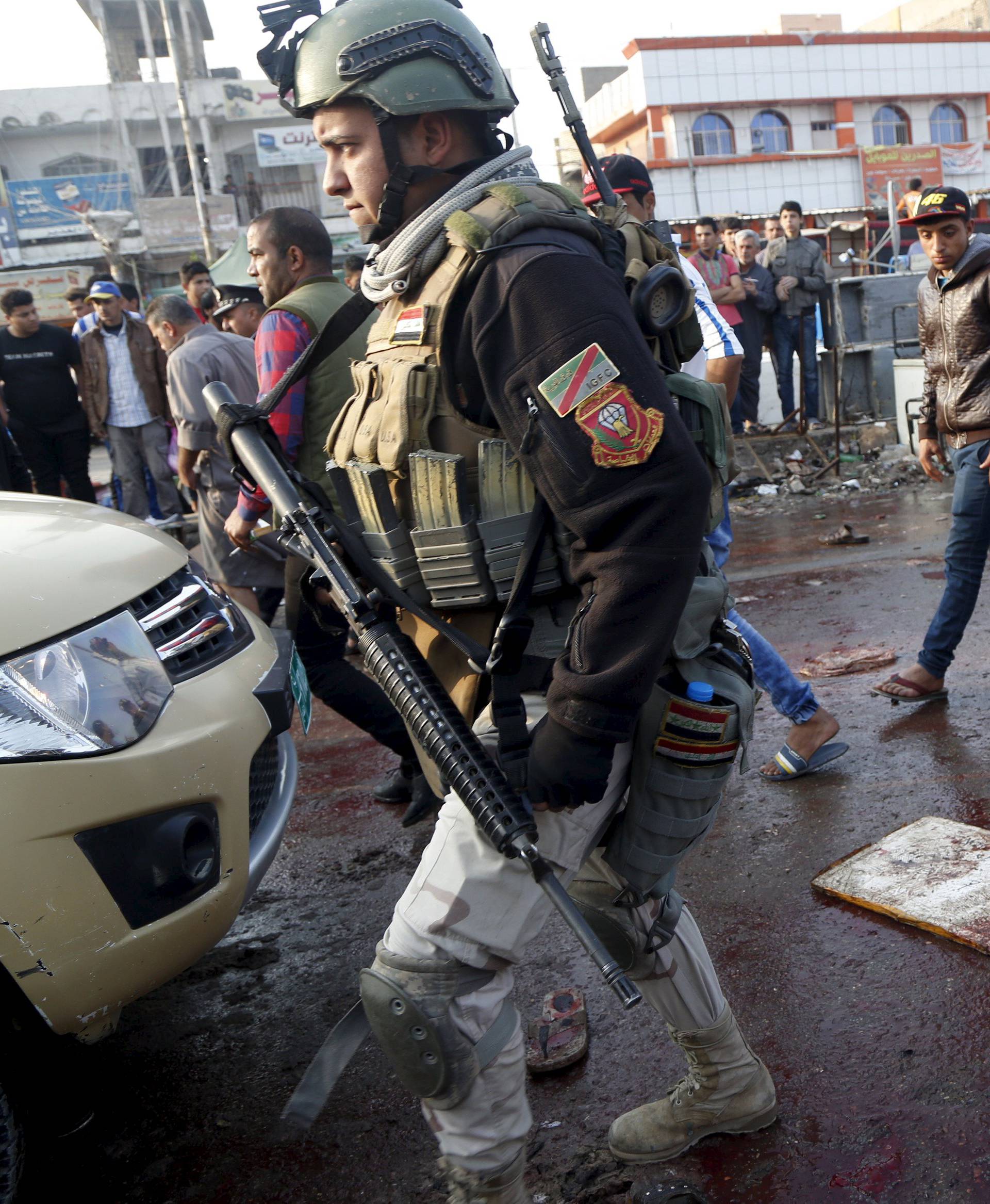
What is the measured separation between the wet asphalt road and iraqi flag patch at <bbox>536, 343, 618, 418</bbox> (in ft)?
5.02

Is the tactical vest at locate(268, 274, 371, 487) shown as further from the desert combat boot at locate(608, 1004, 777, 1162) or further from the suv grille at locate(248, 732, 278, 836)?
the desert combat boot at locate(608, 1004, 777, 1162)

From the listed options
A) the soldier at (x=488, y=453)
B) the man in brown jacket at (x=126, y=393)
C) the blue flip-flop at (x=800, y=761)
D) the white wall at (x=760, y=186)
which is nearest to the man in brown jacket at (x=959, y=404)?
the blue flip-flop at (x=800, y=761)

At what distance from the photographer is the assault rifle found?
1648 mm

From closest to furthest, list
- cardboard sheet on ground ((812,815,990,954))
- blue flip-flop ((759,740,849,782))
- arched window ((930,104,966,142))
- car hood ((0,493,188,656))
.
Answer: car hood ((0,493,188,656)) < cardboard sheet on ground ((812,815,990,954)) < blue flip-flop ((759,740,849,782)) < arched window ((930,104,966,142))

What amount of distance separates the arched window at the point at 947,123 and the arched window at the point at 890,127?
132 cm

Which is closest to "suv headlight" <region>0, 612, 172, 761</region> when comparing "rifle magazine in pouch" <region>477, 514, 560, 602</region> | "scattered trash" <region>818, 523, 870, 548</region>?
"rifle magazine in pouch" <region>477, 514, 560, 602</region>

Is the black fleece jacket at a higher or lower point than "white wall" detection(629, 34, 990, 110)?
lower

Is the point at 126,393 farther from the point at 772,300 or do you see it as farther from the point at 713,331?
the point at 713,331

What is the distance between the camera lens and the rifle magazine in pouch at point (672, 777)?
1.79m

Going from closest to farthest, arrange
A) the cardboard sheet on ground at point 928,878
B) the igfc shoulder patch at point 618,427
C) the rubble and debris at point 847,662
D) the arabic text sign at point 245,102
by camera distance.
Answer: the igfc shoulder patch at point 618,427, the cardboard sheet on ground at point 928,878, the rubble and debris at point 847,662, the arabic text sign at point 245,102

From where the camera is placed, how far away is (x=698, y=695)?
1791 millimetres

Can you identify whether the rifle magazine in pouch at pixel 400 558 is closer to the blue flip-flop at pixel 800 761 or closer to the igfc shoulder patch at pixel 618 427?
the igfc shoulder patch at pixel 618 427

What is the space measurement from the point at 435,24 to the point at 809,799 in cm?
270

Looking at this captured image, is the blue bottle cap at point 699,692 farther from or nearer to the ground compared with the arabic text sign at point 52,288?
nearer to the ground
